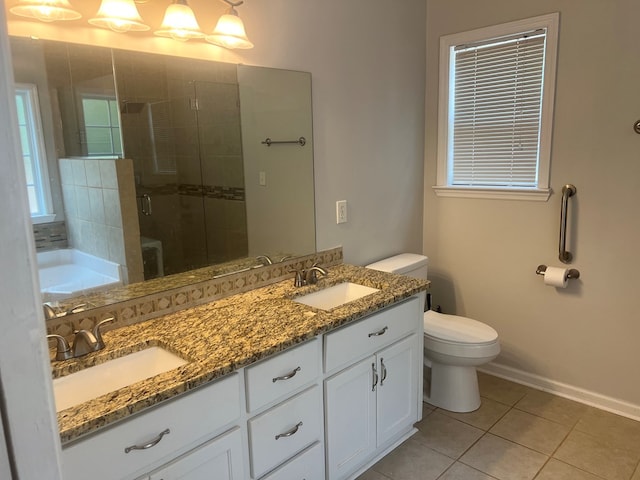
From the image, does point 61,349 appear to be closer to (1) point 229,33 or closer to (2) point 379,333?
(2) point 379,333

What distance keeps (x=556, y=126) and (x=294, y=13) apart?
156 cm

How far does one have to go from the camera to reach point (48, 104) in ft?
5.11

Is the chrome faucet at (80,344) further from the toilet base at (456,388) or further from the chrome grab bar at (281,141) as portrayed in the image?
the toilet base at (456,388)

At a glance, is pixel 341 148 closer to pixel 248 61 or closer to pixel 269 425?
pixel 248 61

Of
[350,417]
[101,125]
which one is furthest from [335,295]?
[101,125]

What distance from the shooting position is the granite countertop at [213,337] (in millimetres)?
1229

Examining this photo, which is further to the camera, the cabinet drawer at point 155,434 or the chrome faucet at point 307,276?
the chrome faucet at point 307,276

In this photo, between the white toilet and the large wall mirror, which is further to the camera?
the white toilet

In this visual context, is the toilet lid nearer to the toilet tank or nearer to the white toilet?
the white toilet

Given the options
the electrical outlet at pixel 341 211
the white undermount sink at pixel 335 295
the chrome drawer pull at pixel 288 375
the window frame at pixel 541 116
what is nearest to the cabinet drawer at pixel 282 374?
the chrome drawer pull at pixel 288 375

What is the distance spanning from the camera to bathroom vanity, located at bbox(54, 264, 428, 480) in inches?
49.9

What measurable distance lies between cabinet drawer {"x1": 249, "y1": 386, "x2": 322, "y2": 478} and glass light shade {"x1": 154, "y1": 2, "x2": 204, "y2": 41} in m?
1.44

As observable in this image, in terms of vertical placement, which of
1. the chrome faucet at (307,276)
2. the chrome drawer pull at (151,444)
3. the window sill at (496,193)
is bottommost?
the chrome drawer pull at (151,444)

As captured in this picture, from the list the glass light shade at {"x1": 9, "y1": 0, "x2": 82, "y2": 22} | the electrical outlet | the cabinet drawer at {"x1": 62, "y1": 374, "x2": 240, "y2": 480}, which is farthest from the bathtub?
the electrical outlet
